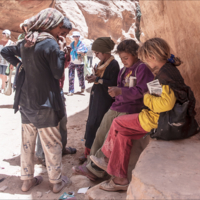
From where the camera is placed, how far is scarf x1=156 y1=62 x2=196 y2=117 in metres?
1.84

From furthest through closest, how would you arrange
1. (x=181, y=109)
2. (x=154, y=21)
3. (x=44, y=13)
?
1. (x=154, y=21)
2. (x=44, y=13)
3. (x=181, y=109)

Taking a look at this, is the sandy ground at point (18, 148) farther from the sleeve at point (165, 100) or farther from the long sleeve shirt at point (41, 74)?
the sleeve at point (165, 100)

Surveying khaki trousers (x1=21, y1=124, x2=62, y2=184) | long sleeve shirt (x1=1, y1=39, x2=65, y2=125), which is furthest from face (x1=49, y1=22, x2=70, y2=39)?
khaki trousers (x1=21, y1=124, x2=62, y2=184)

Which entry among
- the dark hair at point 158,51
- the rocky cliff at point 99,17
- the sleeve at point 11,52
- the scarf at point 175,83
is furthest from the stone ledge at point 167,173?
the rocky cliff at point 99,17

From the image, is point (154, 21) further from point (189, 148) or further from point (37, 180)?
point (37, 180)

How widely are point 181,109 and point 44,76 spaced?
1.33 meters

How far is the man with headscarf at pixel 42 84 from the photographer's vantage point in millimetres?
2102

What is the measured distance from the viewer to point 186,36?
Answer: 277 cm

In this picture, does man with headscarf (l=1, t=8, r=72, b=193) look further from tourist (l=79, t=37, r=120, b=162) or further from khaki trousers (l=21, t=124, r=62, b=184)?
tourist (l=79, t=37, r=120, b=162)

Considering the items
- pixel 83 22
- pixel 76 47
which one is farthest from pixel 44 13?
pixel 83 22

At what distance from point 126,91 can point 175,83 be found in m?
0.56

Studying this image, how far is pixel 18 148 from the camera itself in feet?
11.4

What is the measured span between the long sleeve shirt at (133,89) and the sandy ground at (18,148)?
40.8 inches

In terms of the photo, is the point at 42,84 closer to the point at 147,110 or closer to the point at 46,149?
the point at 46,149
